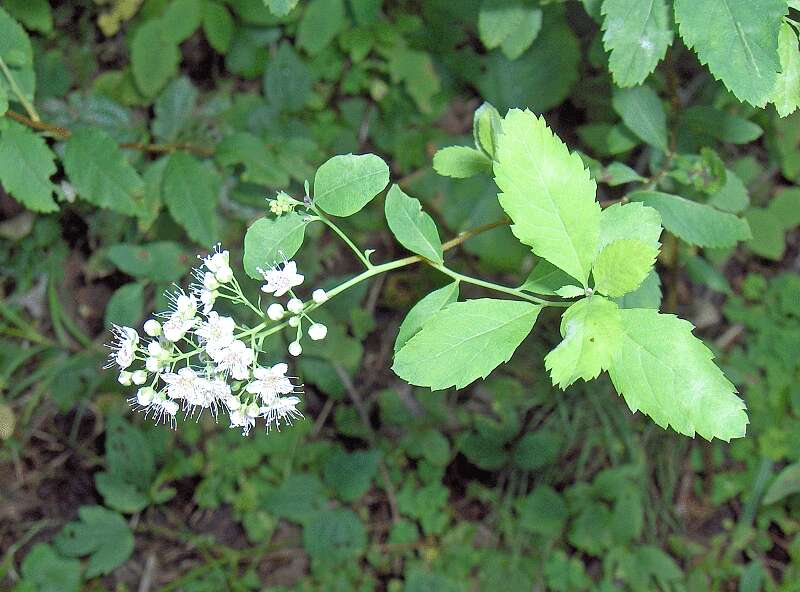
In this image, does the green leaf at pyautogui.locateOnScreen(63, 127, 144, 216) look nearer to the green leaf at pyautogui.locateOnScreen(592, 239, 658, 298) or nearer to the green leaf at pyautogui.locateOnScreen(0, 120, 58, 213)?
the green leaf at pyautogui.locateOnScreen(0, 120, 58, 213)

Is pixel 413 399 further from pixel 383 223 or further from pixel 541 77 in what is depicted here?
pixel 541 77

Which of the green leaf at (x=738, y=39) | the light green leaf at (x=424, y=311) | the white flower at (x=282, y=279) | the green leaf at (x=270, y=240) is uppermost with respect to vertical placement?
the green leaf at (x=738, y=39)

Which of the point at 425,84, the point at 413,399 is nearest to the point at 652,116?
the point at 425,84

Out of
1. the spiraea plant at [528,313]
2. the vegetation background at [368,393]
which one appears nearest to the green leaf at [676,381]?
the spiraea plant at [528,313]

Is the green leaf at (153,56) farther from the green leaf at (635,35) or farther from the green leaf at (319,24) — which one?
the green leaf at (635,35)

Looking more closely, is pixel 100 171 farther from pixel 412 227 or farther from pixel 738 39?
pixel 738 39
